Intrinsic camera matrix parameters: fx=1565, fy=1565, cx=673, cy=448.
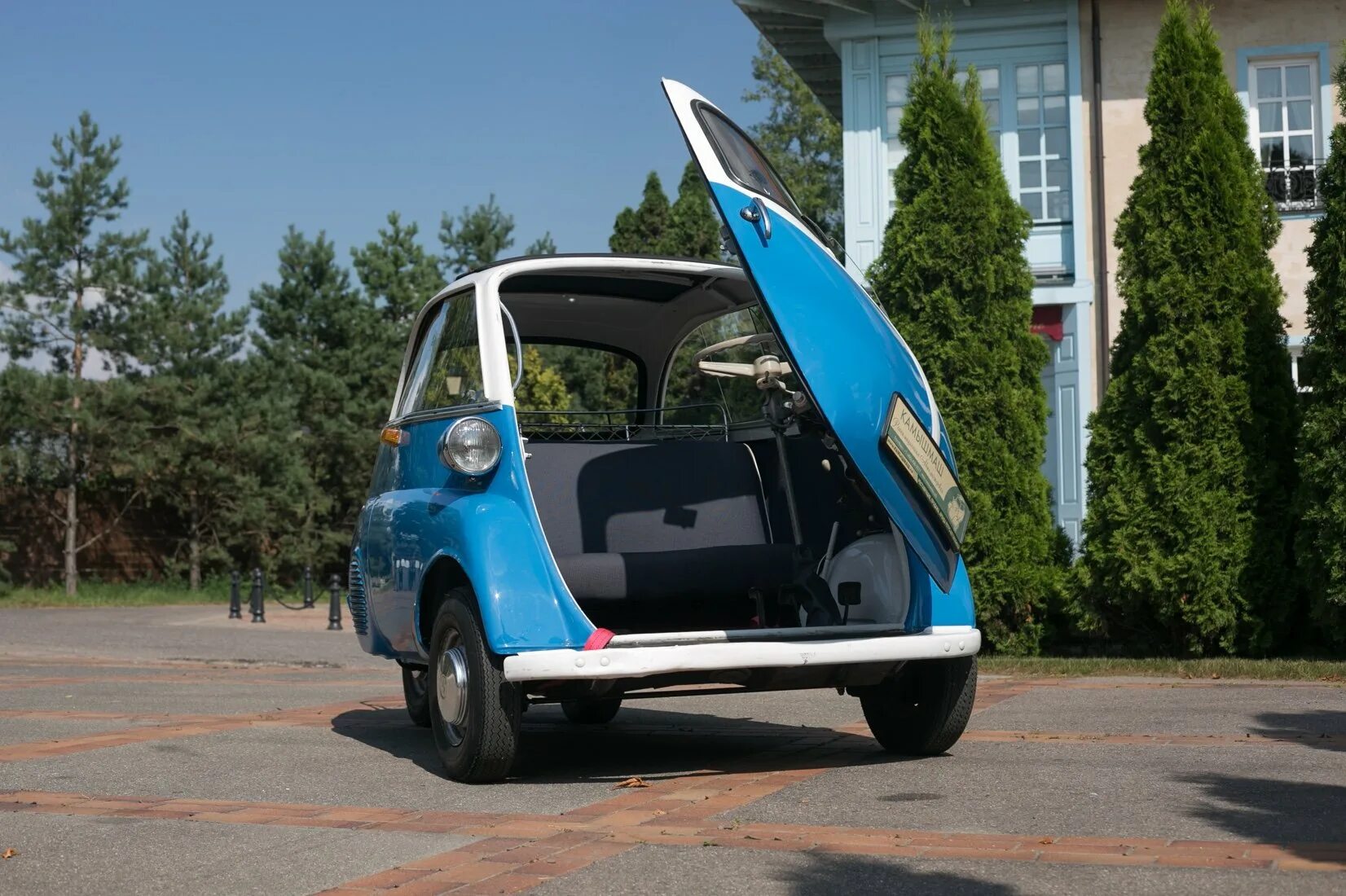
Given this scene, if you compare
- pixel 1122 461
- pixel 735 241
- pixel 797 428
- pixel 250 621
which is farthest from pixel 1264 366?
pixel 250 621

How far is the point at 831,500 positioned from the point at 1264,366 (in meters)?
6.70

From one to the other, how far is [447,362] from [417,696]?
2344mm

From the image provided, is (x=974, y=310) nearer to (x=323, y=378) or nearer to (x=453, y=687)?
(x=453, y=687)

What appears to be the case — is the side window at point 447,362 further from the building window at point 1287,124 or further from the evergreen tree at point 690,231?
the evergreen tree at point 690,231

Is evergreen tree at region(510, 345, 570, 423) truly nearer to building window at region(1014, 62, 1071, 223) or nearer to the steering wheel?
building window at region(1014, 62, 1071, 223)

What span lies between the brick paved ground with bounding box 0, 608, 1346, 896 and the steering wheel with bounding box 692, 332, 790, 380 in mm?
1764

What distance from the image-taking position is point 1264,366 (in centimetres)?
1274

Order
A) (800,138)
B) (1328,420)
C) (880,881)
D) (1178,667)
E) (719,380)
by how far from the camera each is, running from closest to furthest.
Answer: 1. (880,881)
2. (719,380)
3. (1178,667)
4. (1328,420)
5. (800,138)

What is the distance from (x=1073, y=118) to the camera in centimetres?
1830

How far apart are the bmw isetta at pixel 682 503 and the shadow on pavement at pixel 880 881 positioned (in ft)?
5.11

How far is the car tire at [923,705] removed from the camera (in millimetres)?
6738

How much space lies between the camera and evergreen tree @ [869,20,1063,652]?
536 inches

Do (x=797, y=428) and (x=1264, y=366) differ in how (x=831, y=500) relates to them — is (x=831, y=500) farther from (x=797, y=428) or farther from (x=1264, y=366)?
(x=1264, y=366)

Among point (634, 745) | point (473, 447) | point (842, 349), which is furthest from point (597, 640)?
point (634, 745)
